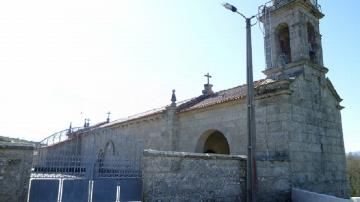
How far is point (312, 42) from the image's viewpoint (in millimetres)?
14617

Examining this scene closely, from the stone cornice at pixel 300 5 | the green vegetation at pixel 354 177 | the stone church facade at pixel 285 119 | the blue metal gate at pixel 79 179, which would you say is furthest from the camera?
the green vegetation at pixel 354 177

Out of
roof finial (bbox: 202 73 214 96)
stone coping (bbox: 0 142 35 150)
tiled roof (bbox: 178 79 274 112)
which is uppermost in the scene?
roof finial (bbox: 202 73 214 96)

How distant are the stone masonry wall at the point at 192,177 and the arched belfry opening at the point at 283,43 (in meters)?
6.48

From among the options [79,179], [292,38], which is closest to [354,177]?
[292,38]

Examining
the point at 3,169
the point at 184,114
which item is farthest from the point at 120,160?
the point at 184,114

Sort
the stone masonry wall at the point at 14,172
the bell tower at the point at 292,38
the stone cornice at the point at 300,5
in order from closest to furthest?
the stone masonry wall at the point at 14,172, the bell tower at the point at 292,38, the stone cornice at the point at 300,5

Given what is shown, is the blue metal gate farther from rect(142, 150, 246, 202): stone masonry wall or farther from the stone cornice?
the stone cornice

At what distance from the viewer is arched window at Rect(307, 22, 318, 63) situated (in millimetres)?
14320

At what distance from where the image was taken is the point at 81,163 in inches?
309

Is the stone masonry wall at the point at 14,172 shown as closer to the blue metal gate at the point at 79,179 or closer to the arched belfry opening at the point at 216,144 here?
the blue metal gate at the point at 79,179

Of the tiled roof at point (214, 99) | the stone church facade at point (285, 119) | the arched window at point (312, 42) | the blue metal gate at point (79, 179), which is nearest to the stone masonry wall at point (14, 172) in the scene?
the blue metal gate at point (79, 179)

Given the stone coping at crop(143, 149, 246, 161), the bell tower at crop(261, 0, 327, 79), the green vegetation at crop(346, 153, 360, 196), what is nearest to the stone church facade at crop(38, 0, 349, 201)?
the bell tower at crop(261, 0, 327, 79)

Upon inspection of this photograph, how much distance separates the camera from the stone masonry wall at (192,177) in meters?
7.70

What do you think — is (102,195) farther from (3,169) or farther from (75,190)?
(3,169)
